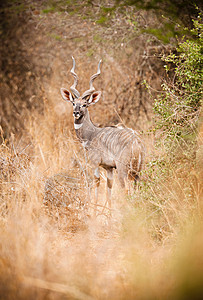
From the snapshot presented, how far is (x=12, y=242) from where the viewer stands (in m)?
2.92

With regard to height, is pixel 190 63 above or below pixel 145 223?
above

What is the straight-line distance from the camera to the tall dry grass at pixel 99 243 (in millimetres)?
2418

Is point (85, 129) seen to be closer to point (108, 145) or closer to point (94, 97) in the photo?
point (94, 97)

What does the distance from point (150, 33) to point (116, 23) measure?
88 cm

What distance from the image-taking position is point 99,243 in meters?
3.58

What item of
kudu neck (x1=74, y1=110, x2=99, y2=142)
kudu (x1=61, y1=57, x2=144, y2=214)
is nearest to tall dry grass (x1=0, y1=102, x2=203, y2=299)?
kudu (x1=61, y1=57, x2=144, y2=214)

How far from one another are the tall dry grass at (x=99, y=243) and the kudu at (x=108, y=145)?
18.8 inches

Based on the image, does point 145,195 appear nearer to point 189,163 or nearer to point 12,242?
point 189,163

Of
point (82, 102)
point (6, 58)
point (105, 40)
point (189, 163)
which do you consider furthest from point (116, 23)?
point (189, 163)

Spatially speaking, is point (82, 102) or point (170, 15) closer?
point (82, 102)

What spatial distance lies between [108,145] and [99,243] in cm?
202

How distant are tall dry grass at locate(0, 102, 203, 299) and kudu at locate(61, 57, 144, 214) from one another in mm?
477

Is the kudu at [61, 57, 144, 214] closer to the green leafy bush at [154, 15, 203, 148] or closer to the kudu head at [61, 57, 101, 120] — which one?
the kudu head at [61, 57, 101, 120]

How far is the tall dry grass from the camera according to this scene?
7.93 feet
